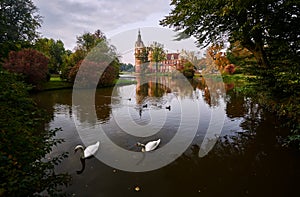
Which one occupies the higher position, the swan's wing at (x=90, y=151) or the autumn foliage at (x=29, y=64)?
the autumn foliage at (x=29, y=64)

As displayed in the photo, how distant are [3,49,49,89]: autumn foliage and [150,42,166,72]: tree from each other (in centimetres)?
4182

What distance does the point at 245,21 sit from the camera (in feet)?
21.1

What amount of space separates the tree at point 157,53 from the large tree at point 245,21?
1966 inches

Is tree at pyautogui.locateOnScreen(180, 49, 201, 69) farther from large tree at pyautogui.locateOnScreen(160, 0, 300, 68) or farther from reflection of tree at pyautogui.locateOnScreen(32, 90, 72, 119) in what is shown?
large tree at pyautogui.locateOnScreen(160, 0, 300, 68)

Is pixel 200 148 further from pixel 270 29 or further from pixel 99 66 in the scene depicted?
pixel 99 66

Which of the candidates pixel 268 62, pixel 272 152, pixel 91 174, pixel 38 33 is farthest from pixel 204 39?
pixel 38 33

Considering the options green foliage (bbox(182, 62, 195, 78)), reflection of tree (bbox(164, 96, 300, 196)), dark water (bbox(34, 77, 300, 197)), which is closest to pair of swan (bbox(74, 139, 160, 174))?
dark water (bbox(34, 77, 300, 197))

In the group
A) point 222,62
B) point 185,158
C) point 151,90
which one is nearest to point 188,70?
point 222,62

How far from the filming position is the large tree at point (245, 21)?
5180 millimetres

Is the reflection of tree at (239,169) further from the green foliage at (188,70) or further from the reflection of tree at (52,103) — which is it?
the green foliage at (188,70)

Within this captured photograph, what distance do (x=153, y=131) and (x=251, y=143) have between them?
3488 mm

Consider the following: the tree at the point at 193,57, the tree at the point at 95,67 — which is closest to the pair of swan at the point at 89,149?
the tree at the point at 95,67

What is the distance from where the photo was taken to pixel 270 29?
568 centimetres

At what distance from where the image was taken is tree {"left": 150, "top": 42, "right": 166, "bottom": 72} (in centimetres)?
5781
